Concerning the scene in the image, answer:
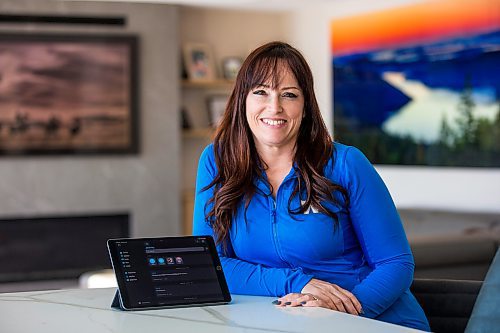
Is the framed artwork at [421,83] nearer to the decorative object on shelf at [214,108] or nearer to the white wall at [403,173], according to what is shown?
the white wall at [403,173]

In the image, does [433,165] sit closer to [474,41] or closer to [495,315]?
[474,41]

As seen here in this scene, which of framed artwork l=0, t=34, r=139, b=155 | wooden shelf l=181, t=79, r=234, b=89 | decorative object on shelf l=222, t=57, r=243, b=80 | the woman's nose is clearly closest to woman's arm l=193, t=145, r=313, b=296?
the woman's nose

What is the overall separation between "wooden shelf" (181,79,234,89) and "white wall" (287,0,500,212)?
0.72 meters

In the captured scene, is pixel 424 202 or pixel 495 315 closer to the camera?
pixel 495 315

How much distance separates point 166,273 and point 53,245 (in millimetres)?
5192

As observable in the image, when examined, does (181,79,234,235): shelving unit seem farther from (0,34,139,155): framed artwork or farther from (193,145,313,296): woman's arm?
(193,145,313,296): woman's arm

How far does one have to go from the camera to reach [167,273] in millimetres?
2148

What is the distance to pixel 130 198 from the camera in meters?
7.41

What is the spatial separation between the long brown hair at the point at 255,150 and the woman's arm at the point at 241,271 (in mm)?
24

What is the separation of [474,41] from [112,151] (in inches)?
117

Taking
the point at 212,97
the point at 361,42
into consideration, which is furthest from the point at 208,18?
the point at 361,42

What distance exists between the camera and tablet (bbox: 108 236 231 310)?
210 centimetres

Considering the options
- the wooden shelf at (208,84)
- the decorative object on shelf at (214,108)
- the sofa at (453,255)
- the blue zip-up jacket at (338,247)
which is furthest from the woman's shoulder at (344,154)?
the decorative object on shelf at (214,108)

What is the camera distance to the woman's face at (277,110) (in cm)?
238
